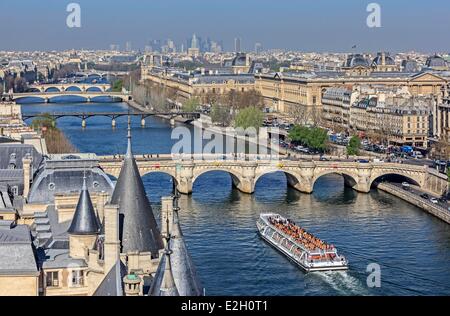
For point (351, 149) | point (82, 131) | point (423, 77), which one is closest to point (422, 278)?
point (351, 149)

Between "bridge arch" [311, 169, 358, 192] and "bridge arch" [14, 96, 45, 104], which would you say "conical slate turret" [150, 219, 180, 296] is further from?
"bridge arch" [14, 96, 45, 104]

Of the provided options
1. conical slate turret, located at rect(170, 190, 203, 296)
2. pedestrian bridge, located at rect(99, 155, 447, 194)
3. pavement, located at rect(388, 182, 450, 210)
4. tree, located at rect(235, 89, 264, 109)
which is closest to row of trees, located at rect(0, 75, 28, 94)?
tree, located at rect(235, 89, 264, 109)

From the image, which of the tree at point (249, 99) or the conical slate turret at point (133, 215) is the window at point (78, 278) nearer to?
the conical slate turret at point (133, 215)

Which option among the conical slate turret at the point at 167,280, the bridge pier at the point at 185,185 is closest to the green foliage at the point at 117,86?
the bridge pier at the point at 185,185

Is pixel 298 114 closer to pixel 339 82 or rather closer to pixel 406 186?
pixel 339 82

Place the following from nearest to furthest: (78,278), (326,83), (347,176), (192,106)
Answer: (78,278) → (347,176) → (326,83) → (192,106)

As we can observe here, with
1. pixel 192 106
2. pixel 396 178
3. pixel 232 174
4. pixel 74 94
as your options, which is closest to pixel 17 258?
pixel 232 174

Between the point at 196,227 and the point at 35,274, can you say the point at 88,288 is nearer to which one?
the point at 35,274
